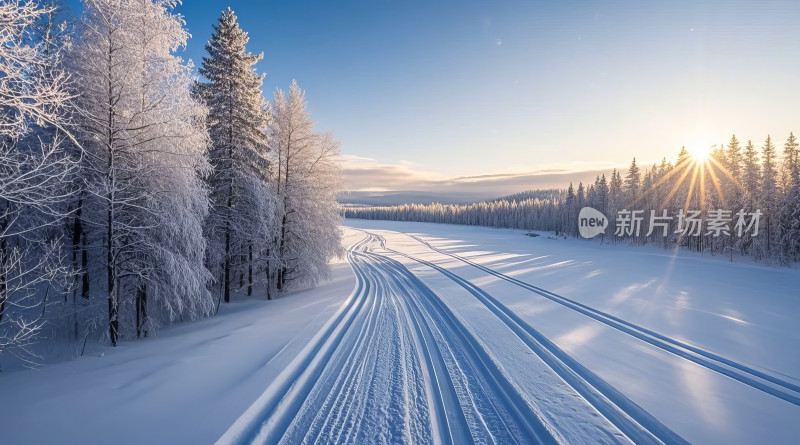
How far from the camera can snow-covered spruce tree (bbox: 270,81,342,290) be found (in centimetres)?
1498

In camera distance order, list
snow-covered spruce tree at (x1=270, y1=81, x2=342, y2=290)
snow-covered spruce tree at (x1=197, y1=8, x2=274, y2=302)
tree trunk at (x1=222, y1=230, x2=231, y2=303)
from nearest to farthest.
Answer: snow-covered spruce tree at (x1=197, y1=8, x2=274, y2=302)
tree trunk at (x1=222, y1=230, x2=231, y2=303)
snow-covered spruce tree at (x1=270, y1=81, x2=342, y2=290)

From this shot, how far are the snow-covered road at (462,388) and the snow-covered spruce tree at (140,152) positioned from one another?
6.04m

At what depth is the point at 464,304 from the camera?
10539mm

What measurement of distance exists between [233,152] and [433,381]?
12.9m

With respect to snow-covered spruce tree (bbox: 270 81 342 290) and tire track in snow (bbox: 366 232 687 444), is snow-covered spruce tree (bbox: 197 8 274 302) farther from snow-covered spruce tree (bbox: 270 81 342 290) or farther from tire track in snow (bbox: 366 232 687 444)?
tire track in snow (bbox: 366 232 687 444)

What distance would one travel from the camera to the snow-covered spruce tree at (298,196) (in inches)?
590

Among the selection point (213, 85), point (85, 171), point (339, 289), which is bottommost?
point (339, 289)

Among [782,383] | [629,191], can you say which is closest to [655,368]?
[782,383]

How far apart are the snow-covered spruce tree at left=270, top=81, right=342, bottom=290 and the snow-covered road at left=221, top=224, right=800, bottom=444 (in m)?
6.87

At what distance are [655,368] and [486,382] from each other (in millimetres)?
4007

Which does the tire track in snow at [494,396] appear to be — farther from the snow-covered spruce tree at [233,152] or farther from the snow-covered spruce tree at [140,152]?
the snow-covered spruce tree at [233,152]

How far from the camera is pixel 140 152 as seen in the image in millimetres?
8727

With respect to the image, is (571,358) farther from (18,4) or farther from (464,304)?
(18,4)

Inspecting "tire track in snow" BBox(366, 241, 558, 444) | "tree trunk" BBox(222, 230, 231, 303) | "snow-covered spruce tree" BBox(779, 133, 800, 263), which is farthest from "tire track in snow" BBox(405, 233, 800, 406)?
"snow-covered spruce tree" BBox(779, 133, 800, 263)
